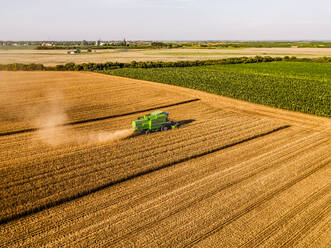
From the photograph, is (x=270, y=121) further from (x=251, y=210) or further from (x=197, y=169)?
(x=251, y=210)

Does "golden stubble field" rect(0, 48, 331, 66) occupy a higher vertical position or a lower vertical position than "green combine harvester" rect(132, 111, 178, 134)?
higher

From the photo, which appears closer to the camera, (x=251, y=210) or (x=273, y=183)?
(x=251, y=210)

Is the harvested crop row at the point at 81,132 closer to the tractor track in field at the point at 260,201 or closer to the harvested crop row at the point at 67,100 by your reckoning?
the harvested crop row at the point at 67,100

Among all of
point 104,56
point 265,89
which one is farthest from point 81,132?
point 104,56

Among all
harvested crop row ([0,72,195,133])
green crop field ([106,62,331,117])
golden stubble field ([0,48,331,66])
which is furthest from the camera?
golden stubble field ([0,48,331,66])

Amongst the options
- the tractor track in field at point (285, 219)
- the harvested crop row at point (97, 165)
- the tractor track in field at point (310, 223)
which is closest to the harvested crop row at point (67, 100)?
the harvested crop row at point (97, 165)

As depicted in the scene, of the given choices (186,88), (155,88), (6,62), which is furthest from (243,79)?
(6,62)

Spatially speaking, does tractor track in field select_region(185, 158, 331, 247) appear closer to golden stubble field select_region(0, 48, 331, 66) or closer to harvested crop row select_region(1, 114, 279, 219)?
harvested crop row select_region(1, 114, 279, 219)

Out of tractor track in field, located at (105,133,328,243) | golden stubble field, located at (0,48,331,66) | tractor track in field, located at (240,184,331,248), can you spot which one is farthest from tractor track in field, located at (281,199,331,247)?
golden stubble field, located at (0,48,331,66)
